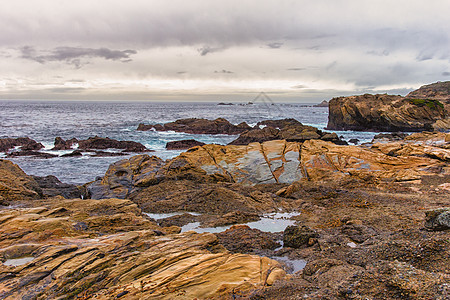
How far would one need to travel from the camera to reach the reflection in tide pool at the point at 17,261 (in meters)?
5.69

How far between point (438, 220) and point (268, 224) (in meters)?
5.12

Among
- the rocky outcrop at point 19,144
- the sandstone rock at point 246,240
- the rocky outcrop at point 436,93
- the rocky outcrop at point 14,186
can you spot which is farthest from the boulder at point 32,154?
the rocky outcrop at point 436,93

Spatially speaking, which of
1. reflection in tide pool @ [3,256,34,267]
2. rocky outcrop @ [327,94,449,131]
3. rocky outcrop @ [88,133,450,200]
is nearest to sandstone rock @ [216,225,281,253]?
reflection in tide pool @ [3,256,34,267]

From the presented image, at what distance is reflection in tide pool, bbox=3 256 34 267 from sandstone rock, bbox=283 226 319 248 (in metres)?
6.24

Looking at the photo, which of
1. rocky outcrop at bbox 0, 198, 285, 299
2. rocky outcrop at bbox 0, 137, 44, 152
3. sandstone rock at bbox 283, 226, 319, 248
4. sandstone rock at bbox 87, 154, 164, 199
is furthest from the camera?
rocky outcrop at bbox 0, 137, 44, 152

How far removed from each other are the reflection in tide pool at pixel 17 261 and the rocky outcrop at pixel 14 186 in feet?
20.4

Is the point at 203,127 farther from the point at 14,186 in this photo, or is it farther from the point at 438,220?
the point at 438,220

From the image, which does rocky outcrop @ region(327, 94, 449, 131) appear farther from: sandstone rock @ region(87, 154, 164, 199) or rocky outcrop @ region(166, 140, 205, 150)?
sandstone rock @ region(87, 154, 164, 199)

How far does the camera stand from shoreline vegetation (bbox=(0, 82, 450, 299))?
5.06 m

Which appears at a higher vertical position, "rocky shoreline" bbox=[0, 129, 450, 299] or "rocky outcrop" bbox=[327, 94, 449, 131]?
"rocky outcrop" bbox=[327, 94, 449, 131]

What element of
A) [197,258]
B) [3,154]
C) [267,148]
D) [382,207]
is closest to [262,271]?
[197,258]

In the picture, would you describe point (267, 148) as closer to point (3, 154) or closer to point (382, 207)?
point (382, 207)

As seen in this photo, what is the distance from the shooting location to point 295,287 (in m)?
5.22

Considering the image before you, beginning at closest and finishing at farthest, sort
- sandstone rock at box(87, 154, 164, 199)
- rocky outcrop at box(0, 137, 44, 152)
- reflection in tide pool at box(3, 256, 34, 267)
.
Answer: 1. reflection in tide pool at box(3, 256, 34, 267)
2. sandstone rock at box(87, 154, 164, 199)
3. rocky outcrop at box(0, 137, 44, 152)
